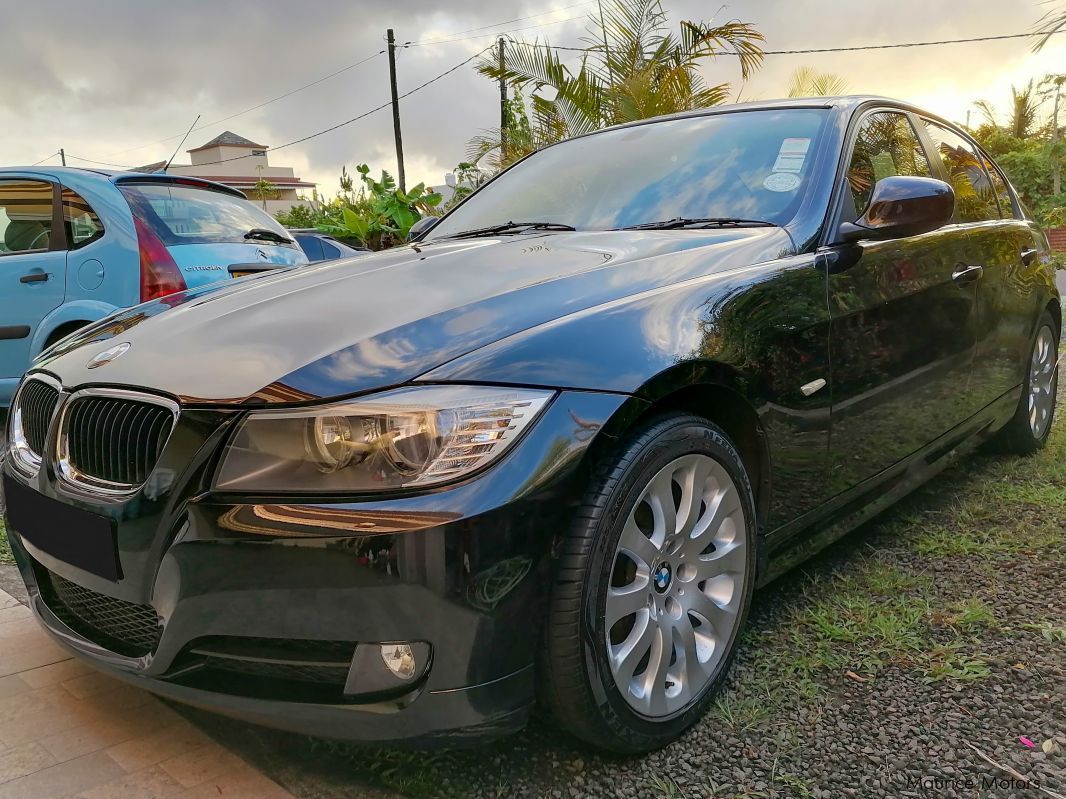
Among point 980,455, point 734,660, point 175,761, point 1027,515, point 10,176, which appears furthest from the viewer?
point 10,176

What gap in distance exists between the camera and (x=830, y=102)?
2.97m

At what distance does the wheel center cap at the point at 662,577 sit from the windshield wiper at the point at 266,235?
4278mm

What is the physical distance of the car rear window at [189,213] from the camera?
5078 mm

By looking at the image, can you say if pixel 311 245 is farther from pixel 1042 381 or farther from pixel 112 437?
pixel 112 437

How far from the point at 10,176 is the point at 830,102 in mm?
4755

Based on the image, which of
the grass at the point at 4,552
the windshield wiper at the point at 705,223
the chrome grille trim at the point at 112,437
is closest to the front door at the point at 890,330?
the windshield wiper at the point at 705,223

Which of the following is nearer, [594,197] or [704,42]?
[594,197]

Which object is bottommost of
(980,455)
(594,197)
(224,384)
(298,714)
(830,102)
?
(980,455)

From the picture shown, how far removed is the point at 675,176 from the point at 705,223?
1.09 feet

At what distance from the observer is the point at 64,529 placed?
1933 mm

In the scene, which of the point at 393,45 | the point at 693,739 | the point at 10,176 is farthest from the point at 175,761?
the point at 393,45

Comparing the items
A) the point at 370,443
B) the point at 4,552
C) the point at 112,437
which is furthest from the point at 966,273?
the point at 4,552

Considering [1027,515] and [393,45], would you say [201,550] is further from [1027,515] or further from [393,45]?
[393,45]

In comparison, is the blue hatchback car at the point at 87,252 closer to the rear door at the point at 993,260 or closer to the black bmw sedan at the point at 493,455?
the black bmw sedan at the point at 493,455
